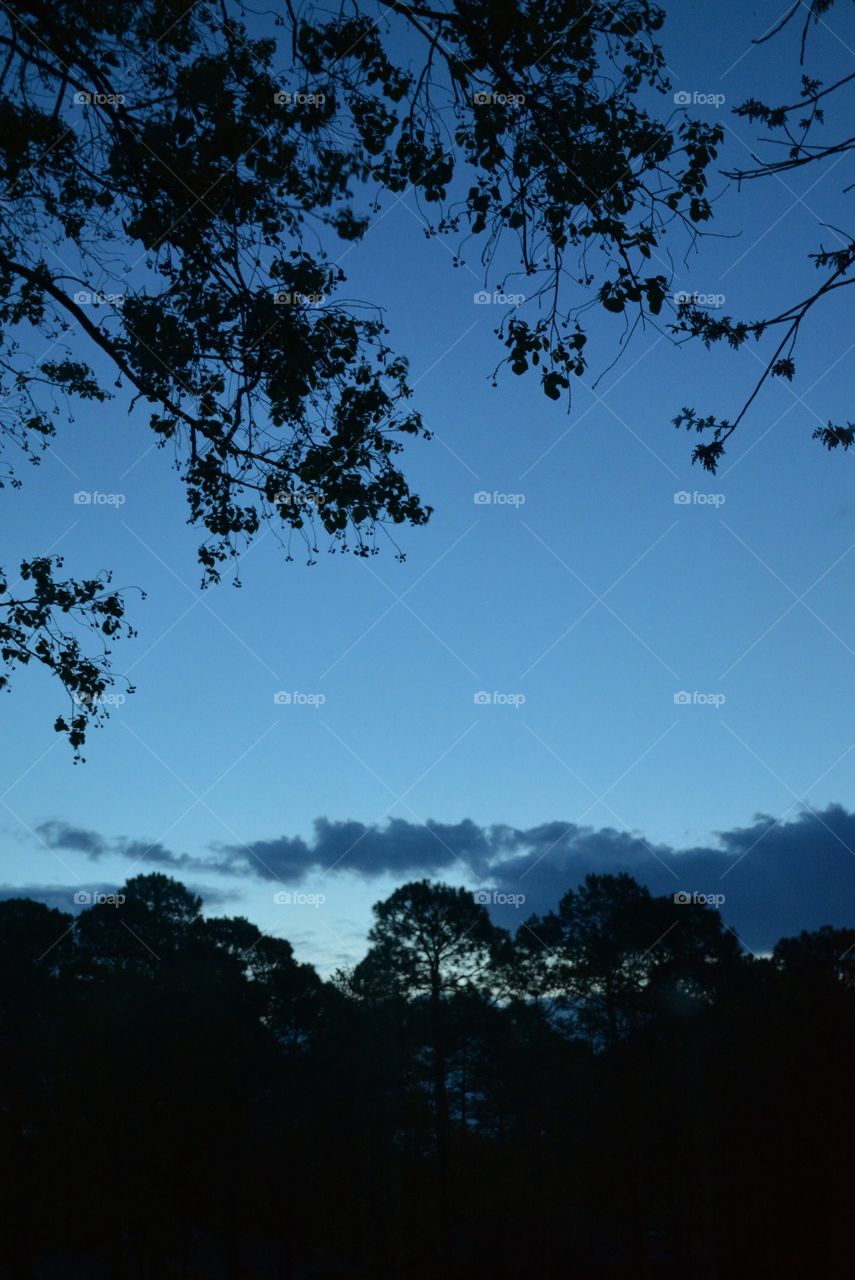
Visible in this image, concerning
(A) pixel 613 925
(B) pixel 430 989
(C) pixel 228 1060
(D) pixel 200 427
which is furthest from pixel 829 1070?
(D) pixel 200 427

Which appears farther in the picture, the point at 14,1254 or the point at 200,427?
the point at 14,1254

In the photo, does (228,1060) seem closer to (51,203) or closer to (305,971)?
(305,971)

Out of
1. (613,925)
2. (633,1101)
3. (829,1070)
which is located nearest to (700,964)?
(613,925)

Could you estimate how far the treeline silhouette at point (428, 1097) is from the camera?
1214 inches

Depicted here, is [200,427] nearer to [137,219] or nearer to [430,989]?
[137,219]

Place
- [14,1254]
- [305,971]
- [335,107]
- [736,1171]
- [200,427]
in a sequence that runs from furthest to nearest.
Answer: [305,971] < [14,1254] < [736,1171] < [200,427] < [335,107]

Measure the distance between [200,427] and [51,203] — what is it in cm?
306

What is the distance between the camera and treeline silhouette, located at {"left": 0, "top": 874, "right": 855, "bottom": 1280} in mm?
30828

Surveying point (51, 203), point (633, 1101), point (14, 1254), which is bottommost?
point (14, 1254)

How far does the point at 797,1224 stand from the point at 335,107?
93.4 ft

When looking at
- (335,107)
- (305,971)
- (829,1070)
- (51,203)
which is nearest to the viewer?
(335,107)

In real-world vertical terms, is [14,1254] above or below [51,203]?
below

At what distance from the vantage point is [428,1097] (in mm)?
35250

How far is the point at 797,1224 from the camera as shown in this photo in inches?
1086
